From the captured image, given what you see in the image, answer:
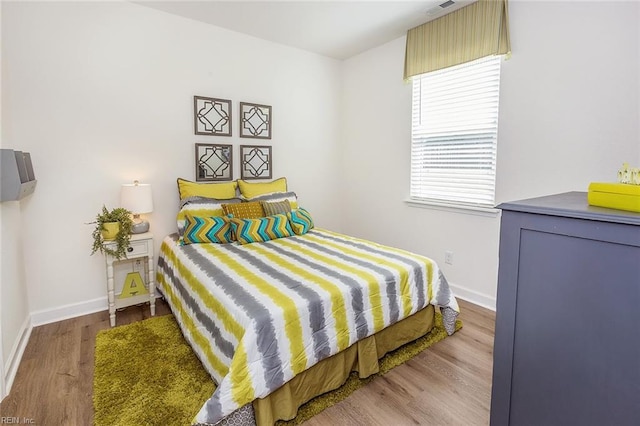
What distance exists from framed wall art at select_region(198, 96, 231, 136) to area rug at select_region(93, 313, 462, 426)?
1833mm

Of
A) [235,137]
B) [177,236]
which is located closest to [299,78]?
[235,137]

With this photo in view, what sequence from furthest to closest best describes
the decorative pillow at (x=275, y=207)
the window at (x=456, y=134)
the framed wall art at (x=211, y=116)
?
the framed wall art at (x=211, y=116), the decorative pillow at (x=275, y=207), the window at (x=456, y=134)

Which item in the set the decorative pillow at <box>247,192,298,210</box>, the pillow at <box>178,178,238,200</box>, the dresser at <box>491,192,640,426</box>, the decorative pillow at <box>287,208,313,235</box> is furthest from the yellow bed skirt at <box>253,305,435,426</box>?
the pillow at <box>178,178,238,200</box>

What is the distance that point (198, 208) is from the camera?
2900mm

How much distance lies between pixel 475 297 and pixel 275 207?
→ 2.00 m

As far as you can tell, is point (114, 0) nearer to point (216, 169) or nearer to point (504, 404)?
point (216, 169)

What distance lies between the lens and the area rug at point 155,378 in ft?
5.34

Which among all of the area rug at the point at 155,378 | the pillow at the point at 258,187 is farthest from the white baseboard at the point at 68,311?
the pillow at the point at 258,187

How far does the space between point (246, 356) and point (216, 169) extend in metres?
2.28

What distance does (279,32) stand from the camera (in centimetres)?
331

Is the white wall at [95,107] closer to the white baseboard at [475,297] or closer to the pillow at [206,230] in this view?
the pillow at [206,230]

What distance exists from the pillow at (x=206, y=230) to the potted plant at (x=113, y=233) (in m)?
0.42

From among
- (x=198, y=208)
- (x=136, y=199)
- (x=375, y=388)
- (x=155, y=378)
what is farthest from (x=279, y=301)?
(x=136, y=199)

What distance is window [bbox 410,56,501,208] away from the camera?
9.12 ft
